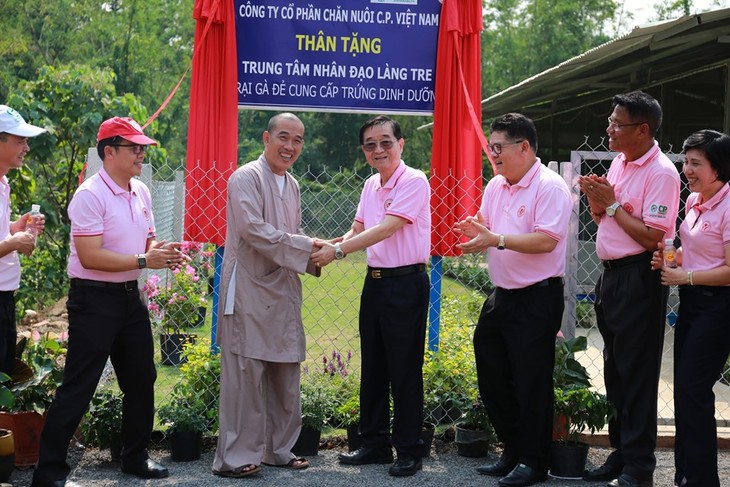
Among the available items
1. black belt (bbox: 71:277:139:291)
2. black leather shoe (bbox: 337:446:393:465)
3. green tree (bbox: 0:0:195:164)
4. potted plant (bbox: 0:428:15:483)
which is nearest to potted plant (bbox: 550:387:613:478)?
black leather shoe (bbox: 337:446:393:465)

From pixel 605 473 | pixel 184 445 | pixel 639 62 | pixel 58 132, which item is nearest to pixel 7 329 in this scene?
pixel 184 445

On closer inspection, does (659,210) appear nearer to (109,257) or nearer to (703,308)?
(703,308)

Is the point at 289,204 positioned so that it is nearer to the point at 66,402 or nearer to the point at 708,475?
the point at 66,402

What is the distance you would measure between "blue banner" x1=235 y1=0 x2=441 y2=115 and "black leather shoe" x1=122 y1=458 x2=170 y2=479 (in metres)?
2.67

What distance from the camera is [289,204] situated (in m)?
5.68

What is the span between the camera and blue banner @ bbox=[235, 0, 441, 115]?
6.76 metres

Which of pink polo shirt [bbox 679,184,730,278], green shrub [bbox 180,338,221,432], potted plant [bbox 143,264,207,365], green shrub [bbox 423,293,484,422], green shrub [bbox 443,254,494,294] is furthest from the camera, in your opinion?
green shrub [bbox 443,254,494,294]

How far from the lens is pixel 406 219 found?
5.55 m

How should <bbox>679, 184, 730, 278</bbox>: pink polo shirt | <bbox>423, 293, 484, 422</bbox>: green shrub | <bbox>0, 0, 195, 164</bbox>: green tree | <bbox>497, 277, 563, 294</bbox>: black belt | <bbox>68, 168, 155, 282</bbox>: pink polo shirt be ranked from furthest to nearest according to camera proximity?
1. <bbox>0, 0, 195, 164</bbox>: green tree
2. <bbox>423, 293, 484, 422</bbox>: green shrub
3. <bbox>497, 277, 563, 294</bbox>: black belt
4. <bbox>68, 168, 155, 282</bbox>: pink polo shirt
5. <bbox>679, 184, 730, 278</bbox>: pink polo shirt

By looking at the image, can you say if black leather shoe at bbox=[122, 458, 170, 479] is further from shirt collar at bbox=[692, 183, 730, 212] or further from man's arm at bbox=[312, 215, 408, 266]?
shirt collar at bbox=[692, 183, 730, 212]

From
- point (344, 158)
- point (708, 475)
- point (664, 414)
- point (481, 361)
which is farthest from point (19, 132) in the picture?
point (344, 158)

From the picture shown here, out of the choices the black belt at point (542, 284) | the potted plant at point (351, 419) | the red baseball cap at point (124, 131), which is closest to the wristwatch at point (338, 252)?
the black belt at point (542, 284)

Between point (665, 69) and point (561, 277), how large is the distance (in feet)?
23.4

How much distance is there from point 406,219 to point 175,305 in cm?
464
